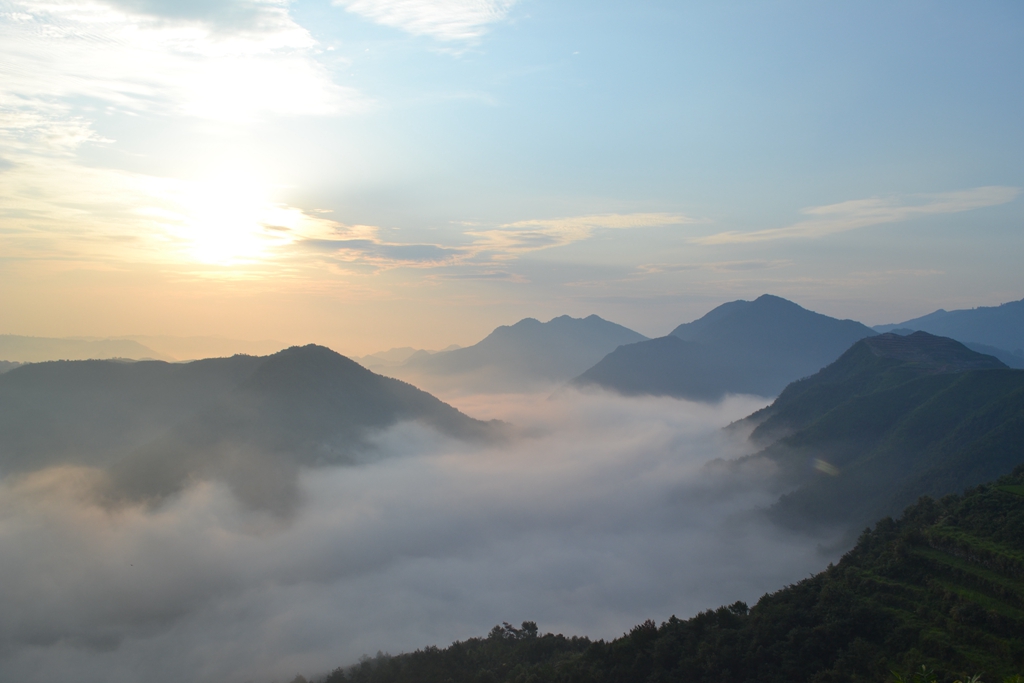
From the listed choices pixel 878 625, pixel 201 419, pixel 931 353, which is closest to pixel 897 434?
pixel 931 353

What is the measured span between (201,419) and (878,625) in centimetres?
15403

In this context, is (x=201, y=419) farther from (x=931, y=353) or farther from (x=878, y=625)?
(x=931, y=353)

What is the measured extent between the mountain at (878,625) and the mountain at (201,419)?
338 feet

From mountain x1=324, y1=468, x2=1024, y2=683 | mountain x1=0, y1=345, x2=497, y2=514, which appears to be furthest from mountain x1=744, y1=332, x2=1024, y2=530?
mountain x1=0, y1=345, x2=497, y2=514

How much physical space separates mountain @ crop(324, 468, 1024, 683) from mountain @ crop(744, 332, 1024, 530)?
137ft

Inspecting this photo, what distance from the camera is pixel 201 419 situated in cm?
15312

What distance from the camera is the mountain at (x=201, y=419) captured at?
149 meters

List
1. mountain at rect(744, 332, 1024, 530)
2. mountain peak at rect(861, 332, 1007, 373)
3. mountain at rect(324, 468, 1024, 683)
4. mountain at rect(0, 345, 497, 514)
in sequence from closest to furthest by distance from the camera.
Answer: mountain at rect(324, 468, 1024, 683) → mountain at rect(744, 332, 1024, 530) → mountain at rect(0, 345, 497, 514) → mountain peak at rect(861, 332, 1007, 373)

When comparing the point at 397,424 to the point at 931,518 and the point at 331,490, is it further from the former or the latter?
the point at 931,518

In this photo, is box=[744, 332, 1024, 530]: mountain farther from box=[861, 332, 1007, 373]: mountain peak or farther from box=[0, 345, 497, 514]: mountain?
box=[0, 345, 497, 514]: mountain

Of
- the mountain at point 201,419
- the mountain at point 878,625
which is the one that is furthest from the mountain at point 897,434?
the mountain at point 201,419

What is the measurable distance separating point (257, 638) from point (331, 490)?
59.0 metres

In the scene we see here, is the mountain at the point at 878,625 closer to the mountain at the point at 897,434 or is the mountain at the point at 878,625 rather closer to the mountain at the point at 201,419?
the mountain at the point at 897,434

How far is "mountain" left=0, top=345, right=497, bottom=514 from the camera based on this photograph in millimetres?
149250
